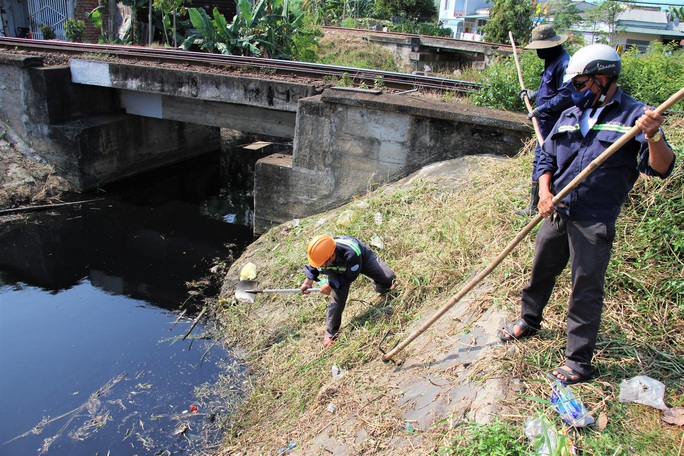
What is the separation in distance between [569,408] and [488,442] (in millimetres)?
525

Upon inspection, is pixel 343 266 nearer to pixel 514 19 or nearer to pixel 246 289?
pixel 246 289

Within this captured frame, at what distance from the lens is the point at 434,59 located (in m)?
21.6

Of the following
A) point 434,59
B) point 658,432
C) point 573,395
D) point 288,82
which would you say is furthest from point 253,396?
point 434,59

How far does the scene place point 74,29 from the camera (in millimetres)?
17031

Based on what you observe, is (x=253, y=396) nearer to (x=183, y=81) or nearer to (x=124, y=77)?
(x=183, y=81)

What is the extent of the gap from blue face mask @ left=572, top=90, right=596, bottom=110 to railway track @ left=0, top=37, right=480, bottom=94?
17.3 ft

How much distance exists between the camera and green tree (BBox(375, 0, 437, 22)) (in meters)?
34.2

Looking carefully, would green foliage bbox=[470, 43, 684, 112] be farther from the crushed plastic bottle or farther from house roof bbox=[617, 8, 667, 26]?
house roof bbox=[617, 8, 667, 26]

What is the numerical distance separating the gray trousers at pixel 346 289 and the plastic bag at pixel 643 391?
234 cm

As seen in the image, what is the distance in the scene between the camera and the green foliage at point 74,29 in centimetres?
1698

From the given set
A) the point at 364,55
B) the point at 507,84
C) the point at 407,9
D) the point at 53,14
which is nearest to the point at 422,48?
the point at 364,55

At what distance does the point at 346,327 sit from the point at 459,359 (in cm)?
154

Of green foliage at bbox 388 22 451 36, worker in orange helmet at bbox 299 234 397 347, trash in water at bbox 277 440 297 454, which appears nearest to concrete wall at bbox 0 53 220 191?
worker in orange helmet at bbox 299 234 397 347

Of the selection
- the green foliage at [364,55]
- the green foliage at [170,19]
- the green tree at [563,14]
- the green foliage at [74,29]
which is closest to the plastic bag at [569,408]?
the green foliage at [170,19]
